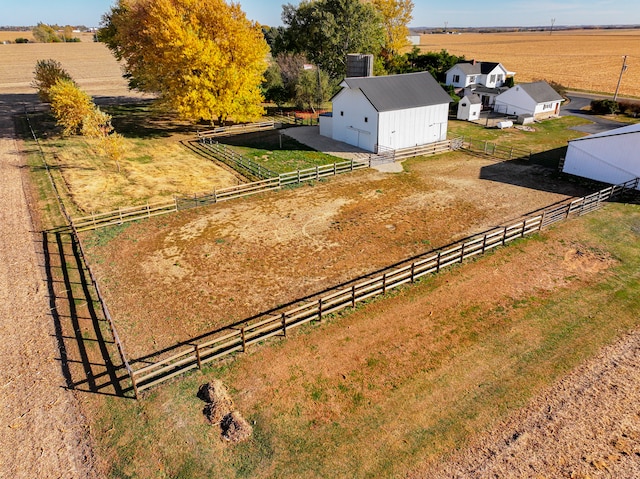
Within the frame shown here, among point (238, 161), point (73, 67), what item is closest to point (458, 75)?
point (238, 161)

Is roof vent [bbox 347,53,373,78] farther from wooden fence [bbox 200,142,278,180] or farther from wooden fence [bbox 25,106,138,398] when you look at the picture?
wooden fence [bbox 25,106,138,398]

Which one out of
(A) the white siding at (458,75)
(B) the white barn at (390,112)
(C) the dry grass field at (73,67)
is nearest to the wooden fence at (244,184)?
(B) the white barn at (390,112)

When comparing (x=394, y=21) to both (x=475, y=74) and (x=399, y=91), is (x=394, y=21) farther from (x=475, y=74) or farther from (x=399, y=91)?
(x=399, y=91)

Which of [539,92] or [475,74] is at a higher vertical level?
[475,74]

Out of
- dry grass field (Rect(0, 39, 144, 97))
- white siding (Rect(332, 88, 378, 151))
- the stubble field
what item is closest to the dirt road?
the stubble field

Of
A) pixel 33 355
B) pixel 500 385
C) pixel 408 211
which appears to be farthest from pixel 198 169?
pixel 500 385

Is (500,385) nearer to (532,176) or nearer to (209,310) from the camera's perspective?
(209,310)

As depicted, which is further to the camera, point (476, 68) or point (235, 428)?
point (476, 68)
